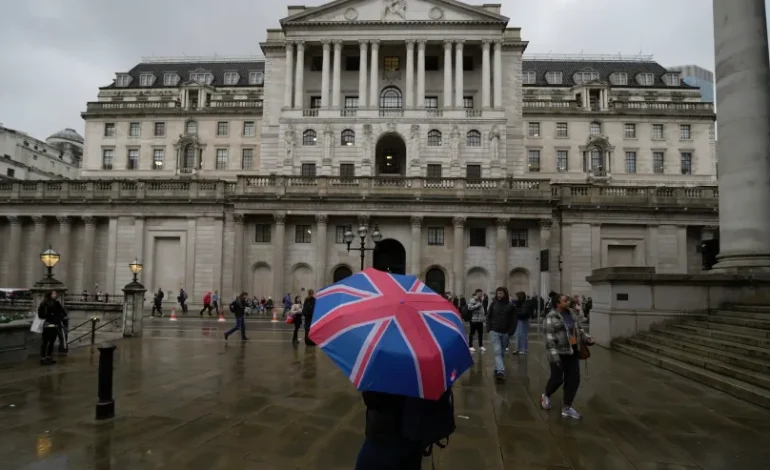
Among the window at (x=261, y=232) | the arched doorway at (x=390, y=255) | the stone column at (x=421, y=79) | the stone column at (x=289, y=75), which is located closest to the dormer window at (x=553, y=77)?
the stone column at (x=421, y=79)

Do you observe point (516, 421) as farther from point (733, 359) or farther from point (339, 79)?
point (339, 79)

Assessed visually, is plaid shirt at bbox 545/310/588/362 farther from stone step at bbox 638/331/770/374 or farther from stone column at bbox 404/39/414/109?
stone column at bbox 404/39/414/109

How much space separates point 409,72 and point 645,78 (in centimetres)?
3814

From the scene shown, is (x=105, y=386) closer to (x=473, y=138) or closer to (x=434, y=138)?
(x=434, y=138)

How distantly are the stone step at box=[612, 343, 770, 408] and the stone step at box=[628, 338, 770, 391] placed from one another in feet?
0.37

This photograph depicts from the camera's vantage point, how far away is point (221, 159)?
2245 inches

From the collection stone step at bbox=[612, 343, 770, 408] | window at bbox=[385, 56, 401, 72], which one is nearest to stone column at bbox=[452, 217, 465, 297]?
stone step at bbox=[612, 343, 770, 408]

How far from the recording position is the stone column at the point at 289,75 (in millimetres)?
44156

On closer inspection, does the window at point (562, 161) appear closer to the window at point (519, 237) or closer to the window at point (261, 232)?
the window at point (519, 237)

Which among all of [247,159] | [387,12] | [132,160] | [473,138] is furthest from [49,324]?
[132,160]

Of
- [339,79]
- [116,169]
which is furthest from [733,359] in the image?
[116,169]

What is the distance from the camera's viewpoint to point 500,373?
11047 millimetres

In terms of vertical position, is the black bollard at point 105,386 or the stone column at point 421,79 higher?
the stone column at point 421,79

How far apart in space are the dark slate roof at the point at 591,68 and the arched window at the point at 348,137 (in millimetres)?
31527
